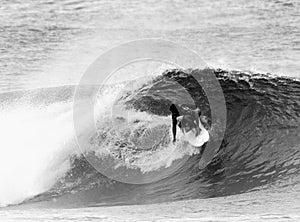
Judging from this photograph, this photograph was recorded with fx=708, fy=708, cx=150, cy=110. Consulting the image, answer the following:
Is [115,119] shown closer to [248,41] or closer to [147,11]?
[248,41]

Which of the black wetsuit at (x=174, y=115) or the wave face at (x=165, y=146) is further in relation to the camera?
the black wetsuit at (x=174, y=115)

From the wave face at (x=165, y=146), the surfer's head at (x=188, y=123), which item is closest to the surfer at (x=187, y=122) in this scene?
the surfer's head at (x=188, y=123)

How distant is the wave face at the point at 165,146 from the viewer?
13.0 metres

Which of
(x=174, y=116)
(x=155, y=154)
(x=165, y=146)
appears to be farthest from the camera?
(x=174, y=116)

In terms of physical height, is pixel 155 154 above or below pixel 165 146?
below

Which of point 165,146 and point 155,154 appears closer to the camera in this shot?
point 155,154

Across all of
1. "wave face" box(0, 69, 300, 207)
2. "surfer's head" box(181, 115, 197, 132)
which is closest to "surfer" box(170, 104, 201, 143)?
"surfer's head" box(181, 115, 197, 132)

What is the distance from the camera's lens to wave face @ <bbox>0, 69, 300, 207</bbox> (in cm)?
1296

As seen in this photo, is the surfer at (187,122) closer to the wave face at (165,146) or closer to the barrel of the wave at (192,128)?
the barrel of the wave at (192,128)

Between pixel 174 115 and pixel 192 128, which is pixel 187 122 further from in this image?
pixel 174 115

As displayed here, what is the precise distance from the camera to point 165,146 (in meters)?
14.1

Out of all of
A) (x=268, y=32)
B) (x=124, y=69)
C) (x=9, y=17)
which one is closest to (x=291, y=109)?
(x=124, y=69)

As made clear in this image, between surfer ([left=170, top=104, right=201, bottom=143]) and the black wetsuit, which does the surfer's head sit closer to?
surfer ([left=170, top=104, right=201, bottom=143])

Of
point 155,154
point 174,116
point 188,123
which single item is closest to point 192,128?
point 188,123
